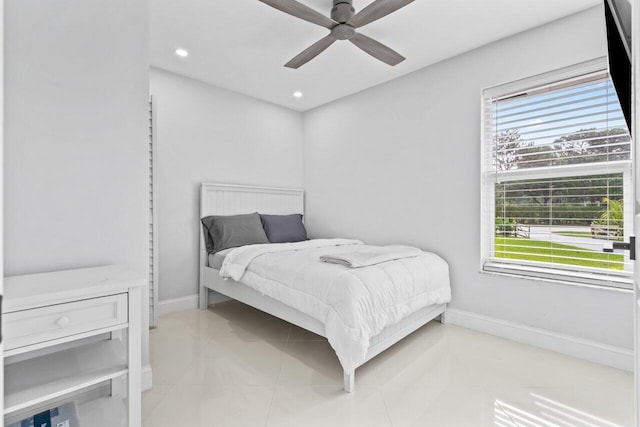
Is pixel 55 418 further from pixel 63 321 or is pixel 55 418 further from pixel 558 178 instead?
pixel 558 178

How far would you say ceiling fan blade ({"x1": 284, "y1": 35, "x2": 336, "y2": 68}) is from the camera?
7.43 feet

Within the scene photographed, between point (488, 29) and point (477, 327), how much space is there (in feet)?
7.89

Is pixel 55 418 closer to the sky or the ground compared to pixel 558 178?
closer to the ground

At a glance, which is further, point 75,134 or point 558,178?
point 558,178

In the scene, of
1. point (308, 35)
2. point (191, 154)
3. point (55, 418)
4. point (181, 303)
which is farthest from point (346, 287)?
point (191, 154)

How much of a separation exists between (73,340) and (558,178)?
3.11 metres

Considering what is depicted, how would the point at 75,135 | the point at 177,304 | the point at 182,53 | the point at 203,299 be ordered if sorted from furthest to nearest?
the point at 203,299
the point at 177,304
the point at 182,53
the point at 75,135

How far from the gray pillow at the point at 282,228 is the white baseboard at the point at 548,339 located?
1.80m

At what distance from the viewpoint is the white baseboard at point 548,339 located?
2.11m

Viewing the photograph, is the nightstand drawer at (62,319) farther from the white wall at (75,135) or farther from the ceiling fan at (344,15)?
the ceiling fan at (344,15)

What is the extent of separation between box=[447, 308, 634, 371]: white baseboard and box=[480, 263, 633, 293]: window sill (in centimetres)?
38

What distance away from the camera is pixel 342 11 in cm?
200

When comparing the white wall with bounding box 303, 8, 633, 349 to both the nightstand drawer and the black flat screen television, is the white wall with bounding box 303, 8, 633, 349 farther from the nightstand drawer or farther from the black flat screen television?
the nightstand drawer

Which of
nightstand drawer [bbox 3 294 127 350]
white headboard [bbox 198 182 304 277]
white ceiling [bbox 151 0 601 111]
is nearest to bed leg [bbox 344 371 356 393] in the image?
nightstand drawer [bbox 3 294 127 350]
